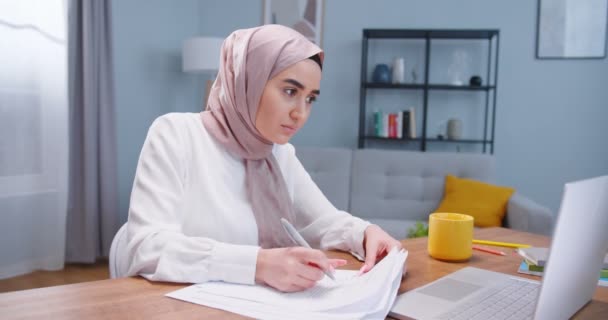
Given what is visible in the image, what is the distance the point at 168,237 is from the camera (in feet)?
2.77

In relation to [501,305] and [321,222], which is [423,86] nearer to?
[321,222]

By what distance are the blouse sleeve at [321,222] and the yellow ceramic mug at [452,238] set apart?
15 cm

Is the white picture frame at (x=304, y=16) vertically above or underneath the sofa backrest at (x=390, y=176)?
above

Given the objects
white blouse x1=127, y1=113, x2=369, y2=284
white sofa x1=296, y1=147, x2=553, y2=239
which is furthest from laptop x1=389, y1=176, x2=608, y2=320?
white sofa x1=296, y1=147, x2=553, y2=239

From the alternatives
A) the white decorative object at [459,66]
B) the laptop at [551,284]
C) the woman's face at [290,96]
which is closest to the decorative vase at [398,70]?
the white decorative object at [459,66]

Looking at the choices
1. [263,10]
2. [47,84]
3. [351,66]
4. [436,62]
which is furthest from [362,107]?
[47,84]

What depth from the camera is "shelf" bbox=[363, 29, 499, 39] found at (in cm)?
361

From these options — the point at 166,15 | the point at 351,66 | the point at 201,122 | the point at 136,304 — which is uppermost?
the point at 166,15

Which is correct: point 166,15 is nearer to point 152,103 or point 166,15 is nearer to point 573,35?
point 152,103

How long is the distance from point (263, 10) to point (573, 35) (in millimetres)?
2431

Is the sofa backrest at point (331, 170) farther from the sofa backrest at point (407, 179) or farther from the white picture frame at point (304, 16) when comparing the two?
the white picture frame at point (304, 16)

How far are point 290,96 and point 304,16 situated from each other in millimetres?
3291

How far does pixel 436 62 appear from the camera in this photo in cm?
389

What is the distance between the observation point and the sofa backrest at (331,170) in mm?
3279
